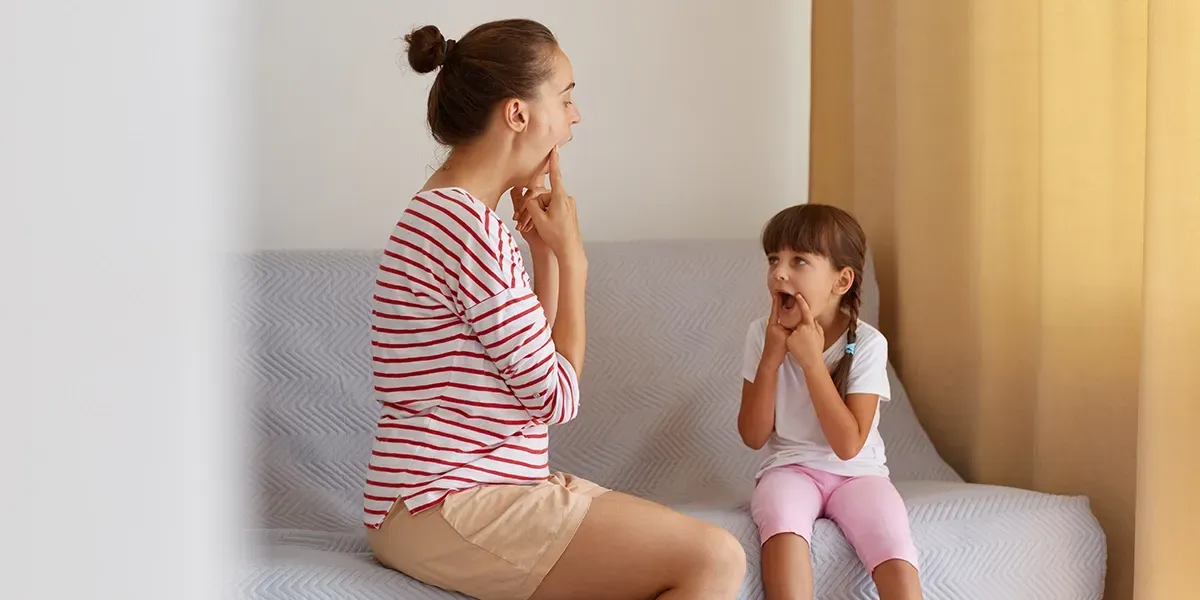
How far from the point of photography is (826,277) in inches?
61.2

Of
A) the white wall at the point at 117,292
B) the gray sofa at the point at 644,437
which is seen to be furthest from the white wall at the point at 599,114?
the white wall at the point at 117,292

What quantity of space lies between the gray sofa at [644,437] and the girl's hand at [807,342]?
0.22 meters

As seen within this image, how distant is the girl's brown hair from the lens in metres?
1.54

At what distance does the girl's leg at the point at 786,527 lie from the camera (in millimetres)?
1330

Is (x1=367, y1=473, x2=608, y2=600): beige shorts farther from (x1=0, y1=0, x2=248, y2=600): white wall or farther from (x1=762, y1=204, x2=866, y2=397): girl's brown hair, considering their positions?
(x1=0, y1=0, x2=248, y2=600): white wall

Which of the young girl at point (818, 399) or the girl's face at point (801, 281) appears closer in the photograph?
the young girl at point (818, 399)

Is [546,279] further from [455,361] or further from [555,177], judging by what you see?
[455,361]

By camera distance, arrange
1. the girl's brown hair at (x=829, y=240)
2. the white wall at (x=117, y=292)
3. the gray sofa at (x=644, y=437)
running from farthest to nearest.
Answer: the girl's brown hair at (x=829, y=240) < the gray sofa at (x=644, y=437) < the white wall at (x=117, y=292)

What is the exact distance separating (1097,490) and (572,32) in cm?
130

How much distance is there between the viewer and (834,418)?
146cm

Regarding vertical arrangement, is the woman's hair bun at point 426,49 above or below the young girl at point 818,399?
above

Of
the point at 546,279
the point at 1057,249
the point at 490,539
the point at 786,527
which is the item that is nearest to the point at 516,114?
the point at 546,279

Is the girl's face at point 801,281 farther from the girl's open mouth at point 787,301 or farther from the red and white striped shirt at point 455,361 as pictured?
the red and white striped shirt at point 455,361

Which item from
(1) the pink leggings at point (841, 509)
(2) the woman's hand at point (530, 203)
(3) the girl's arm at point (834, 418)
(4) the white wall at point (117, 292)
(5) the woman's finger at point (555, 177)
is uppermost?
(5) the woman's finger at point (555, 177)
